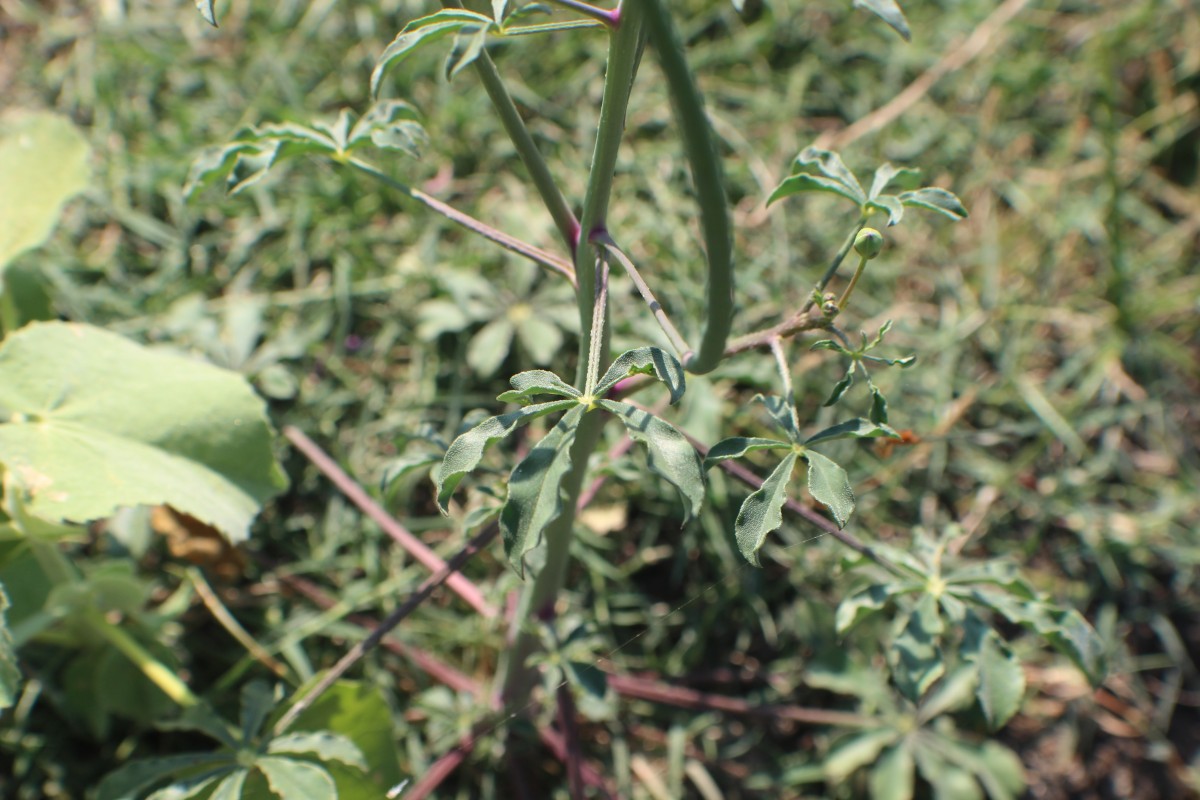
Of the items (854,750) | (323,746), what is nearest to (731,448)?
(323,746)

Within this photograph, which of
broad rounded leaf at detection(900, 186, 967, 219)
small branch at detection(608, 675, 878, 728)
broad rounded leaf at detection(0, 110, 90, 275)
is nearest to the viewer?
broad rounded leaf at detection(900, 186, 967, 219)

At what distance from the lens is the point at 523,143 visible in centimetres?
112

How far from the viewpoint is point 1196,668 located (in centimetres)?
211

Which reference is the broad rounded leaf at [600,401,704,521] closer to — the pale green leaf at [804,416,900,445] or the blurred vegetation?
the pale green leaf at [804,416,900,445]

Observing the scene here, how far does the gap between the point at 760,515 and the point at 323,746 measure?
27.7 inches

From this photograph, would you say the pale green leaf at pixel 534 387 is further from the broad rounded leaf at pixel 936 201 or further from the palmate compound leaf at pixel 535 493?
the broad rounded leaf at pixel 936 201

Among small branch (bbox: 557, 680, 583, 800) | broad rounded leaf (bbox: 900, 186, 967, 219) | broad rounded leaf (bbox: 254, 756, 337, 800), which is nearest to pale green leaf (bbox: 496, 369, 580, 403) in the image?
broad rounded leaf (bbox: 900, 186, 967, 219)

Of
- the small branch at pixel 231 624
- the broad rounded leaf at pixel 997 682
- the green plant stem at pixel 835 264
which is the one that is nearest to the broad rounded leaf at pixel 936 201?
the green plant stem at pixel 835 264

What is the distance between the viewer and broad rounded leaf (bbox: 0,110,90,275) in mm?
1694

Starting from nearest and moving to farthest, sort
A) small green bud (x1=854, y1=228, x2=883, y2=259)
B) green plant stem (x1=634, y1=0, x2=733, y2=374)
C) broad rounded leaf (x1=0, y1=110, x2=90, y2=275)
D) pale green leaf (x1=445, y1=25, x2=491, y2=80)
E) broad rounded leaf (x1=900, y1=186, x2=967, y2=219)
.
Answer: green plant stem (x1=634, y1=0, x2=733, y2=374) → pale green leaf (x1=445, y1=25, x2=491, y2=80) → small green bud (x1=854, y1=228, x2=883, y2=259) → broad rounded leaf (x1=900, y1=186, x2=967, y2=219) → broad rounded leaf (x1=0, y1=110, x2=90, y2=275)

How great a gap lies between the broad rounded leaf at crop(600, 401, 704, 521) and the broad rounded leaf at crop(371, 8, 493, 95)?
394 millimetres

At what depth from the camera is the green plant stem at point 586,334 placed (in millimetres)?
975

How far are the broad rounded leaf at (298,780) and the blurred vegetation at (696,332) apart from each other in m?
0.39

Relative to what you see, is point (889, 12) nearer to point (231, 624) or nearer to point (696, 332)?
point (696, 332)
